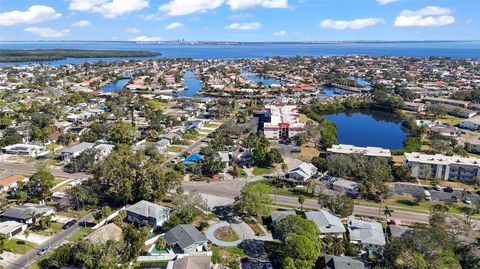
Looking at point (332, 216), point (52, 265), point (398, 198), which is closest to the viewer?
point (52, 265)

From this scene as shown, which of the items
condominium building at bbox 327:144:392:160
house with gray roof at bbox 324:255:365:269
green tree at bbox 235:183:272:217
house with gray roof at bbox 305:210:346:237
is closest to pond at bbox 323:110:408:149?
condominium building at bbox 327:144:392:160

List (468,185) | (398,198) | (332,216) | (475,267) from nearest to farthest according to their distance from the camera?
(475,267)
(332,216)
(398,198)
(468,185)

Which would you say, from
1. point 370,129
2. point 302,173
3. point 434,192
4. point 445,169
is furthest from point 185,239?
point 370,129

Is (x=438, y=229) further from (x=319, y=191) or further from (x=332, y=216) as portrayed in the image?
(x=319, y=191)

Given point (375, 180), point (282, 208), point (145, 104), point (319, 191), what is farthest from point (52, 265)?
point (145, 104)

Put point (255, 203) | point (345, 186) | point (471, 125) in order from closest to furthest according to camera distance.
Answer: point (255, 203)
point (345, 186)
point (471, 125)

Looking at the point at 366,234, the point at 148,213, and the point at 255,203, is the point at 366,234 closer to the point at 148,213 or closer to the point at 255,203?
the point at 255,203

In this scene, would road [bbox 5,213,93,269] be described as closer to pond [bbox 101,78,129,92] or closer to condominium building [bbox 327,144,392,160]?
condominium building [bbox 327,144,392,160]
